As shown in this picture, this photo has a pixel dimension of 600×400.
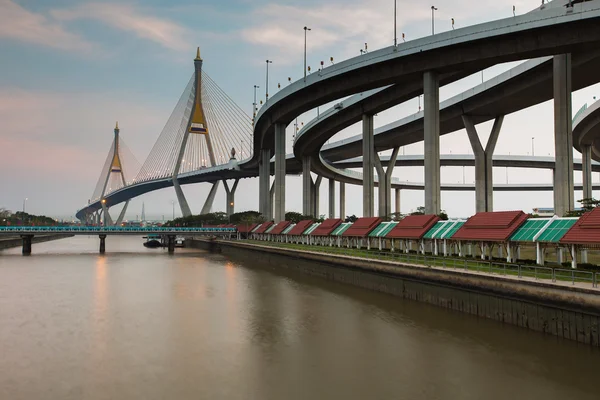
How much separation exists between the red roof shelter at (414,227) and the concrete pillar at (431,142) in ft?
32.2

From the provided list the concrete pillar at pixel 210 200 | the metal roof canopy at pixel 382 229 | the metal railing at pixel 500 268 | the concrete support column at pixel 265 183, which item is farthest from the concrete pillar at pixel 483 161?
the concrete pillar at pixel 210 200

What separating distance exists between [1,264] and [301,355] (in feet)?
166

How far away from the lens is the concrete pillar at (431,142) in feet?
160

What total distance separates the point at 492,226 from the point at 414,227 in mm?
9107

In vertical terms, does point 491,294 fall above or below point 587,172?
below

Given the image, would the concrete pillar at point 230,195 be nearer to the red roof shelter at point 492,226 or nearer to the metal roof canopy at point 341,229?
the metal roof canopy at point 341,229

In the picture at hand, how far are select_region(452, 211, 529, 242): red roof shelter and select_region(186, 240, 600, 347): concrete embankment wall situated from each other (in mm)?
3909

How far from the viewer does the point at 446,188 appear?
620 feet

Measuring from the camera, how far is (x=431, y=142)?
49.2 metres

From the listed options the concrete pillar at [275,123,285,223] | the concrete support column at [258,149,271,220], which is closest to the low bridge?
the concrete support column at [258,149,271,220]

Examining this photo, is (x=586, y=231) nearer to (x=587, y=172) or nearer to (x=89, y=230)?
(x=587, y=172)

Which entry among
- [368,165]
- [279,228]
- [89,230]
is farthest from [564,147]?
[89,230]

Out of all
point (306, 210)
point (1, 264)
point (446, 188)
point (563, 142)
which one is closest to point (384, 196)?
point (306, 210)

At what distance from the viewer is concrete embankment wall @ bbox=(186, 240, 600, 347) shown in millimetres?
18719
